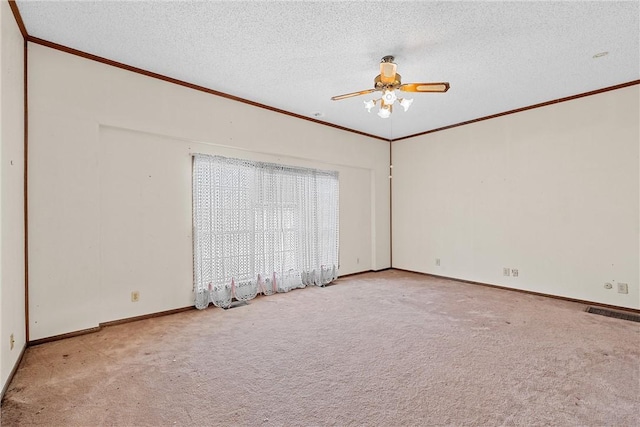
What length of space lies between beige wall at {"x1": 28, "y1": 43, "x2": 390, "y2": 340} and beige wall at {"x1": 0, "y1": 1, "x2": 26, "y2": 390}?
0.62 ft

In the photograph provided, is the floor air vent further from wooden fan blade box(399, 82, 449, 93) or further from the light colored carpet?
wooden fan blade box(399, 82, 449, 93)

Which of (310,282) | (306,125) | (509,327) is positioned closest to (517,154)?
(509,327)

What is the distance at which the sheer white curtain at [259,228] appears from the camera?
4.05 meters

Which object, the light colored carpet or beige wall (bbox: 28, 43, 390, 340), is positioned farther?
beige wall (bbox: 28, 43, 390, 340)

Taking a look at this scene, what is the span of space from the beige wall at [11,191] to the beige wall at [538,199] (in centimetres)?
571

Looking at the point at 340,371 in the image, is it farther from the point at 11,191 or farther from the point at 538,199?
the point at 538,199

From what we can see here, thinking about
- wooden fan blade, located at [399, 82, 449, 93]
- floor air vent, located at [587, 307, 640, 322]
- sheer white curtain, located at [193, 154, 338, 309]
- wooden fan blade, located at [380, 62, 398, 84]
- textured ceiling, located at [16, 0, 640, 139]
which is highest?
textured ceiling, located at [16, 0, 640, 139]

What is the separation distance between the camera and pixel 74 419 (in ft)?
6.12

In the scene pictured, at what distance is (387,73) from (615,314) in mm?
3880

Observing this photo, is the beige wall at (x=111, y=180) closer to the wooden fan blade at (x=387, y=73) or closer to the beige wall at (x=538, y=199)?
the wooden fan blade at (x=387, y=73)

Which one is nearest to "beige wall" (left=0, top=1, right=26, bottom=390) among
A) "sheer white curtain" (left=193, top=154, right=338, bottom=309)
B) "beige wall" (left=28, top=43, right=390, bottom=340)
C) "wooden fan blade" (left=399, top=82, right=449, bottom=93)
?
"beige wall" (left=28, top=43, right=390, bottom=340)

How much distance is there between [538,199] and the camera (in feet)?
15.3

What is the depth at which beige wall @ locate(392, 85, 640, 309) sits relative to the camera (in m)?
3.98

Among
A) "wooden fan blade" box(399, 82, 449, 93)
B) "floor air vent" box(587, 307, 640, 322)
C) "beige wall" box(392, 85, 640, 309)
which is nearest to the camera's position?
"wooden fan blade" box(399, 82, 449, 93)
